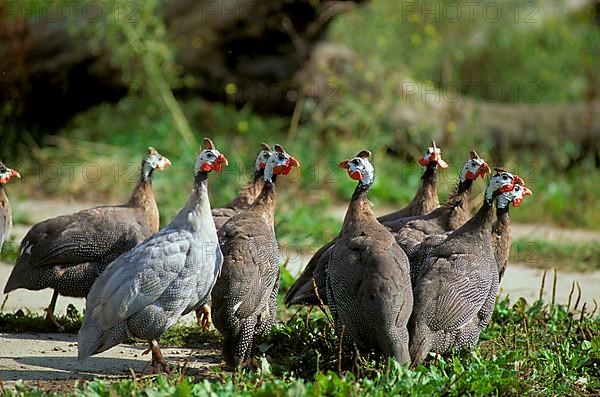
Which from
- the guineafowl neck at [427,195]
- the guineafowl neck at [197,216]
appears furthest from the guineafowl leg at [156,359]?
the guineafowl neck at [427,195]

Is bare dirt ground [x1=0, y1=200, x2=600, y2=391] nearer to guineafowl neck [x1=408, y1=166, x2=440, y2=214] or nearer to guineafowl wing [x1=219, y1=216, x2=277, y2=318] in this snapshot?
guineafowl wing [x1=219, y1=216, x2=277, y2=318]

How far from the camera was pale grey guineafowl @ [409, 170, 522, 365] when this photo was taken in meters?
4.79

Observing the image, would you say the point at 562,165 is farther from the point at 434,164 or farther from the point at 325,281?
the point at 325,281

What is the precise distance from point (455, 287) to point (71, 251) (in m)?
2.25

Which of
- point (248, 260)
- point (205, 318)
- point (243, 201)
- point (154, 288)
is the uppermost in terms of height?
point (243, 201)

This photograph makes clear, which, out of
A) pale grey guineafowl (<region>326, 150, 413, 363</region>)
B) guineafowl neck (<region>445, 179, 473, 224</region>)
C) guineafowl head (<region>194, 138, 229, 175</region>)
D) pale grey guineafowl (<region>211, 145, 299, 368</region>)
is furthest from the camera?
guineafowl neck (<region>445, 179, 473, 224</region>)

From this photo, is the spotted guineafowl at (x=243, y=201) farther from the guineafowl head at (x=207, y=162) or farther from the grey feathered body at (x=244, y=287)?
the guineafowl head at (x=207, y=162)

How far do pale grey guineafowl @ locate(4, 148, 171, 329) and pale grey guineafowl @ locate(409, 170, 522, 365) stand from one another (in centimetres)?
181

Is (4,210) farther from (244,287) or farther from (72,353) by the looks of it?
(244,287)

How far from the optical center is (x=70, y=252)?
5.62m

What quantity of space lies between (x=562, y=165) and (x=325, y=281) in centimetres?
643

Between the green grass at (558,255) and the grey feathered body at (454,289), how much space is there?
2.68 meters

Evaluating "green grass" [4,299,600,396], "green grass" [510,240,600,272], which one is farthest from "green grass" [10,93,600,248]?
"green grass" [4,299,600,396]

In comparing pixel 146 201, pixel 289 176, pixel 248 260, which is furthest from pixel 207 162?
pixel 289 176
